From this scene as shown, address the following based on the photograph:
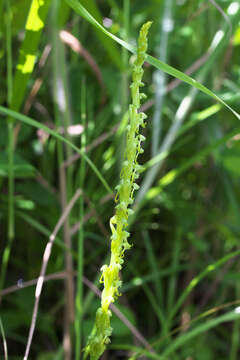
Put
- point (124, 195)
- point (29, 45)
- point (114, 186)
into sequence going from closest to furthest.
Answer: point (124, 195) < point (29, 45) < point (114, 186)

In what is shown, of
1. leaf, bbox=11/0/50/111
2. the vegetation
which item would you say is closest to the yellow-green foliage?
leaf, bbox=11/0/50/111

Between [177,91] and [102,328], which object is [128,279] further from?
[102,328]

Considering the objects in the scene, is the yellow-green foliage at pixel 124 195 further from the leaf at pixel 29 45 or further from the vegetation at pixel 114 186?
the vegetation at pixel 114 186

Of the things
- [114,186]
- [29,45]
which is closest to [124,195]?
[29,45]

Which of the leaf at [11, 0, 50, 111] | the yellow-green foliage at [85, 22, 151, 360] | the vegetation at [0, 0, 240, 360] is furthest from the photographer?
the vegetation at [0, 0, 240, 360]

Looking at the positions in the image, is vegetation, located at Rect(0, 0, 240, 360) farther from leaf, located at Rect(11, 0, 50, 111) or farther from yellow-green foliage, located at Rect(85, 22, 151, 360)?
yellow-green foliage, located at Rect(85, 22, 151, 360)

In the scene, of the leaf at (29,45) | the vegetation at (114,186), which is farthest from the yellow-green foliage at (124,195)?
the vegetation at (114,186)

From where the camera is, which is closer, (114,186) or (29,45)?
(29,45)

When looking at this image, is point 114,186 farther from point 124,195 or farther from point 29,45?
point 124,195

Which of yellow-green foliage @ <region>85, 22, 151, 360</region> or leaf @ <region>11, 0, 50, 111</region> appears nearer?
yellow-green foliage @ <region>85, 22, 151, 360</region>

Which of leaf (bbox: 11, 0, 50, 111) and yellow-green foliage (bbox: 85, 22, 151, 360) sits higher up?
leaf (bbox: 11, 0, 50, 111)
